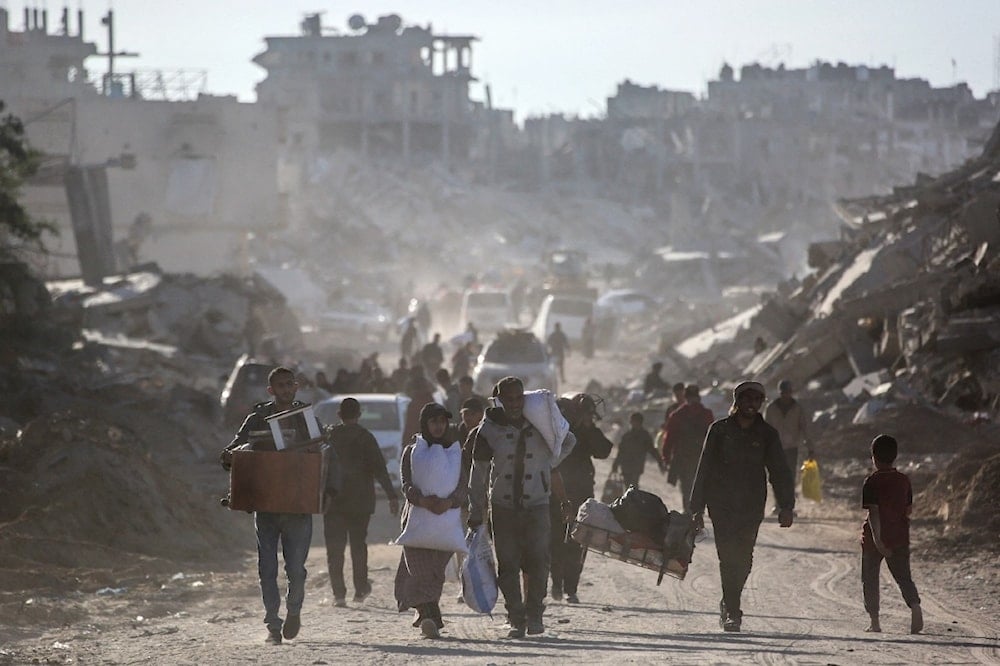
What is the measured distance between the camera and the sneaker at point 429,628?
1072 cm

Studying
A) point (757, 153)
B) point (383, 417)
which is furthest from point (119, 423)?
point (757, 153)

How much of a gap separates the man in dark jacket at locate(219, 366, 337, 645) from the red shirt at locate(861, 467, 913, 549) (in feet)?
11.5

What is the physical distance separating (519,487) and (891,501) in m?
2.43

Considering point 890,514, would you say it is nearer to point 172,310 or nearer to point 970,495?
point 970,495

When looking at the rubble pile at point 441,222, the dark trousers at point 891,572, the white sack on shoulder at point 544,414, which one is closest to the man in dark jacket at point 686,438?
the dark trousers at point 891,572

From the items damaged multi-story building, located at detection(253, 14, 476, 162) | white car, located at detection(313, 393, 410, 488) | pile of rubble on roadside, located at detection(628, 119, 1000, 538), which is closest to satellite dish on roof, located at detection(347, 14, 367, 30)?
damaged multi-story building, located at detection(253, 14, 476, 162)

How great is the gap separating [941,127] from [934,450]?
333ft

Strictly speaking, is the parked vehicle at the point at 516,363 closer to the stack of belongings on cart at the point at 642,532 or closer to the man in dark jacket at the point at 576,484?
the man in dark jacket at the point at 576,484

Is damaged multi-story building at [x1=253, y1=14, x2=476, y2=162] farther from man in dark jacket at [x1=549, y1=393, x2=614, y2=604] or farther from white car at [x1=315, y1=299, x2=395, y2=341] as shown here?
man in dark jacket at [x1=549, y1=393, x2=614, y2=604]

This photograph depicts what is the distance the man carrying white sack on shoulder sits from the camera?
10664 millimetres

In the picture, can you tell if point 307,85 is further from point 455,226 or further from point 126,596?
point 126,596

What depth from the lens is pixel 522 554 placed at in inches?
428

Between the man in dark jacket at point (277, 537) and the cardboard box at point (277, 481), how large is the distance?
18 cm

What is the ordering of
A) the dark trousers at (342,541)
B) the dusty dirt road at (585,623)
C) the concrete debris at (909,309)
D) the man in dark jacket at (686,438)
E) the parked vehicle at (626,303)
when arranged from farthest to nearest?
the parked vehicle at (626,303), the concrete debris at (909,309), the man in dark jacket at (686,438), the dark trousers at (342,541), the dusty dirt road at (585,623)
